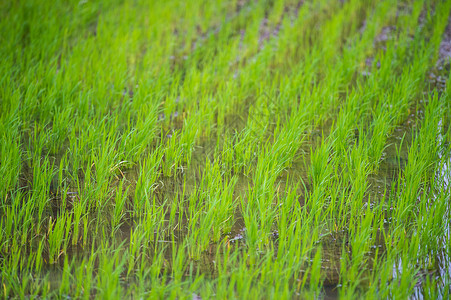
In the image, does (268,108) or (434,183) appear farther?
(268,108)

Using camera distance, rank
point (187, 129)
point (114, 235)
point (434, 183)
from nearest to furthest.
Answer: point (114, 235) < point (434, 183) < point (187, 129)

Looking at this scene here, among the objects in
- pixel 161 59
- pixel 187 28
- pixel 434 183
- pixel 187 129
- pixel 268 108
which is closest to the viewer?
pixel 434 183

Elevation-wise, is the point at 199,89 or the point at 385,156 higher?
the point at 199,89

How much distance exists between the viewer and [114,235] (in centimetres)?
251

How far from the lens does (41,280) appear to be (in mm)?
2162

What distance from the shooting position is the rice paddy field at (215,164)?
2166 millimetres

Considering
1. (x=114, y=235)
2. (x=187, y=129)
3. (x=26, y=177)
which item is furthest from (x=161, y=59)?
(x=114, y=235)

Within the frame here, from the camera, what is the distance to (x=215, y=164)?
302cm

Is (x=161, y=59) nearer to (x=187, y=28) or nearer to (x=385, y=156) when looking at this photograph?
(x=187, y=28)

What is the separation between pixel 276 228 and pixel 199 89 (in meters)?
1.89

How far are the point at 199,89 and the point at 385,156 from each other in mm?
1692

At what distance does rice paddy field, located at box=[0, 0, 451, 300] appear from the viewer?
7.11 ft

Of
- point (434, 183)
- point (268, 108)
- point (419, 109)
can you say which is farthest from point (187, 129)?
point (419, 109)

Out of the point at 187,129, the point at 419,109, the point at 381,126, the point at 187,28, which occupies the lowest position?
the point at 419,109
